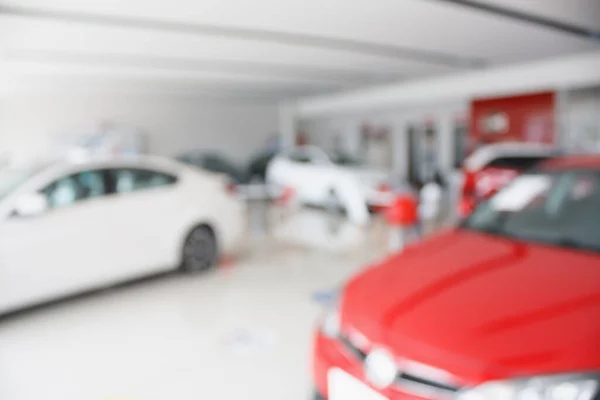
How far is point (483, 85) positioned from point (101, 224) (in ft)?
21.0

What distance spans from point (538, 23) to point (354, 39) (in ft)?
5.71

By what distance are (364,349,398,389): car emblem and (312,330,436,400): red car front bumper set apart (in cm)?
3

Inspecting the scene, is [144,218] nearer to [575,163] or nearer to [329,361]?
[329,361]

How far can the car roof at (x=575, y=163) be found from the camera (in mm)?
2531

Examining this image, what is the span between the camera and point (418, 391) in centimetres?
148

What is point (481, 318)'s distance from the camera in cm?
161

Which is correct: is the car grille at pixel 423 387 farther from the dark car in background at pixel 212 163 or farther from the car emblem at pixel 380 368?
the dark car in background at pixel 212 163

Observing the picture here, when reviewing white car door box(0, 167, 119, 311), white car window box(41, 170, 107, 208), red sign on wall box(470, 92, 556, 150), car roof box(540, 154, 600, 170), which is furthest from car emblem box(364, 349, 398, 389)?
red sign on wall box(470, 92, 556, 150)

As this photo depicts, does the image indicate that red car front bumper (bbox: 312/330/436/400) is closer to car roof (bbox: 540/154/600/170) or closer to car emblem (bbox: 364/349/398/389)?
car emblem (bbox: 364/349/398/389)

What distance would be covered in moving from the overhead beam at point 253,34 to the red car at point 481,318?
292 centimetres

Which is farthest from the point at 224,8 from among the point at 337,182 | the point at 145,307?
the point at 337,182

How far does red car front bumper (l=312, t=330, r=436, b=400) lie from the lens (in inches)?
66.8


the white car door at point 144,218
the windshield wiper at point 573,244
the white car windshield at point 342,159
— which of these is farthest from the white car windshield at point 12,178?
the white car windshield at point 342,159

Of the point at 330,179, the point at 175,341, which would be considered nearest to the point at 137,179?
the point at 175,341
